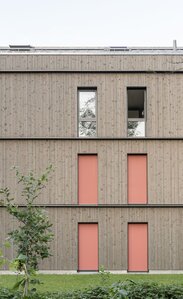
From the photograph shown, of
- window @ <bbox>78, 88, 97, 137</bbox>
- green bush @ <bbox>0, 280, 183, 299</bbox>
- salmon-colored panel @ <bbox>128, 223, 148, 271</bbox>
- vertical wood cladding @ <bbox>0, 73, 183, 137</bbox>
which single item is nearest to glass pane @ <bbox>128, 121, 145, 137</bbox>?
vertical wood cladding @ <bbox>0, 73, 183, 137</bbox>

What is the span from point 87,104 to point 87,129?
90 cm

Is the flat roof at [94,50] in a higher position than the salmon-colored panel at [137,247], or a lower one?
higher

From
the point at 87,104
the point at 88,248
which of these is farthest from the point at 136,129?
the point at 88,248

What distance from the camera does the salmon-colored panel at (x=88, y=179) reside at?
2088 centimetres

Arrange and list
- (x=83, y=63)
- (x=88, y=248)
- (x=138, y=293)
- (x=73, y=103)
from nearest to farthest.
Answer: (x=138, y=293) < (x=88, y=248) < (x=73, y=103) < (x=83, y=63)

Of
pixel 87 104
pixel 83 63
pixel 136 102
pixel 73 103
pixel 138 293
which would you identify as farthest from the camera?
pixel 136 102

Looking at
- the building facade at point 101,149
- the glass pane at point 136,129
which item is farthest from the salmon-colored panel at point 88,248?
the glass pane at point 136,129

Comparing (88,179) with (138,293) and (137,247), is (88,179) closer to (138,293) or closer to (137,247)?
(137,247)

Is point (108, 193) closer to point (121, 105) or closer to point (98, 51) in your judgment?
point (121, 105)

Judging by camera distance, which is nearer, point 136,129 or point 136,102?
point 136,129

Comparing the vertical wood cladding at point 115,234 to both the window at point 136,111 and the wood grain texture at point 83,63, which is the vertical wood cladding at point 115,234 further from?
the wood grain texture at point 83,63

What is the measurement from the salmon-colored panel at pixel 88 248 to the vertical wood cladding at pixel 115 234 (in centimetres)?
18

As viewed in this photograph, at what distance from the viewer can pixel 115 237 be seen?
67.7 feet

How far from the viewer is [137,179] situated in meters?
21.0
